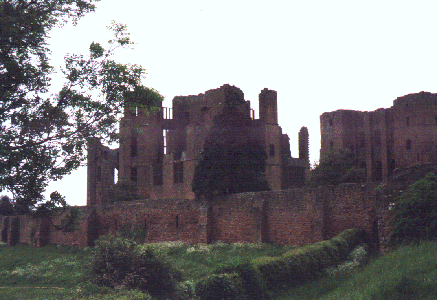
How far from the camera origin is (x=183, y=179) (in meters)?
60.8

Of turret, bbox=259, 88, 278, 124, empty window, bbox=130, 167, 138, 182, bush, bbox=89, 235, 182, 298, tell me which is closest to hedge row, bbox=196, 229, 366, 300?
bush, bbox=89, 235, 182, 298

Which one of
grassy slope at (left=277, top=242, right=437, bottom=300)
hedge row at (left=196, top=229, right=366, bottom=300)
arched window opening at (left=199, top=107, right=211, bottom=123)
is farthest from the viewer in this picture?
arched window opening at (left=199, top=107, right=211, bottom=123)

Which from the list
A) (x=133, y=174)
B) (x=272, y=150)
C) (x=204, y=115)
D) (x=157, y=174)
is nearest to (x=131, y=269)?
(x=272, y=150)

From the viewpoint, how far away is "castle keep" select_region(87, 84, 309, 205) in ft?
194

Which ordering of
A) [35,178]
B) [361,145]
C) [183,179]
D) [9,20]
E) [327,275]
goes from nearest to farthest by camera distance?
1. [9,20]
2. [35,178]
3. [327,275]
4. [183,179]
5. [361,145]

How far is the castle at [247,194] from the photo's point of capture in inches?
1071

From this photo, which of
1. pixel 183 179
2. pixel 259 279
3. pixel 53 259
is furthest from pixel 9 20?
pixel 183 179

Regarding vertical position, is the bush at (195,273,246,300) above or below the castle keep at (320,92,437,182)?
below

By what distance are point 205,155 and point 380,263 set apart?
2242cm

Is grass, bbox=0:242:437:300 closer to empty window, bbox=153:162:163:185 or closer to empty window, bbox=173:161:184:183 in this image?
empty window, bbox=173:161:184:183

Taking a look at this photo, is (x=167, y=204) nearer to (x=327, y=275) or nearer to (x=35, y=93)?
(x=327, y=275)

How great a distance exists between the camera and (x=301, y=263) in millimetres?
19172

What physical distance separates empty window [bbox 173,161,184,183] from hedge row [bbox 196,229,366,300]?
131 feet

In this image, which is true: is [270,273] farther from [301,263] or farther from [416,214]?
[416,214]
